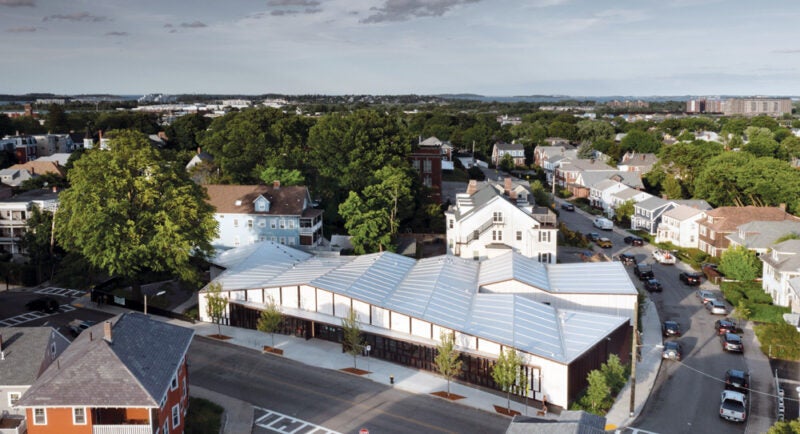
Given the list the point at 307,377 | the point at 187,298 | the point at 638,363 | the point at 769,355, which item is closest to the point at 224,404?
the point at 307,377

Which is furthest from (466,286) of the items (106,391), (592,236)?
(592,236)

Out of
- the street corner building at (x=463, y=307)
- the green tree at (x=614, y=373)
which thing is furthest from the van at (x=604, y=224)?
the green tree at (x=614, y=373)

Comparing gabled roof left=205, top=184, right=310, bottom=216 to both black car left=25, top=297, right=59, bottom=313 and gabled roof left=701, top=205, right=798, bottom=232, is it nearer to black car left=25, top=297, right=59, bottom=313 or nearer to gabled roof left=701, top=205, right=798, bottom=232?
black car left=25, top=297, right=59, bottom=313

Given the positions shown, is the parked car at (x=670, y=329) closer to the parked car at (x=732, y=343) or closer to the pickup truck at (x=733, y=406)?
the parked car at (x=732, y=343)

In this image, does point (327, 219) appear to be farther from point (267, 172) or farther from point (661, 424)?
point (661, 424)

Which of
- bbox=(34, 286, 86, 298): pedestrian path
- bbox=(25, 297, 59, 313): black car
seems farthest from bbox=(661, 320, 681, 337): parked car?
bbox=(34, 286, 86, 298): pedestrian path

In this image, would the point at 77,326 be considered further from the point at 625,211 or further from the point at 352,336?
the point at 625,211
